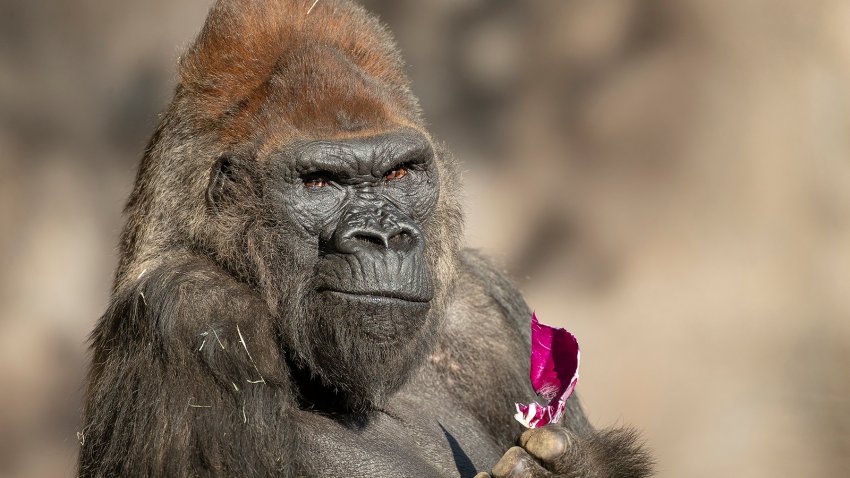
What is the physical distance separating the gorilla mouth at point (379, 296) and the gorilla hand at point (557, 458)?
0.72 m

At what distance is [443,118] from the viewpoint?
9094 mm

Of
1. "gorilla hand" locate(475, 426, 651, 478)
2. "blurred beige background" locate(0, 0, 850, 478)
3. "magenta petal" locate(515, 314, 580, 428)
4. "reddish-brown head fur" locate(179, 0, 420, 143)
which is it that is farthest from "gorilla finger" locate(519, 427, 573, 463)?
"blurred beige background" locate(0, 0, 850, 478)

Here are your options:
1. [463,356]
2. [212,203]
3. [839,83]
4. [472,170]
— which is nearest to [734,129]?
[839,83]

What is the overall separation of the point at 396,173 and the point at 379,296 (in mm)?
744

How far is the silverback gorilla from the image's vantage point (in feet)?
13.6

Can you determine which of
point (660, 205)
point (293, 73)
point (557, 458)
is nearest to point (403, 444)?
point (557, 458)

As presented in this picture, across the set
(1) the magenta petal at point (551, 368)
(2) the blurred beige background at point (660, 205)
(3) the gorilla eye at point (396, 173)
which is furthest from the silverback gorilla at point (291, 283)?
(2) the blurred beige background at point (660, 205)

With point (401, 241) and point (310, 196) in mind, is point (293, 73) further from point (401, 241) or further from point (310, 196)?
point (401, 241)

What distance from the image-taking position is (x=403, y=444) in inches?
192

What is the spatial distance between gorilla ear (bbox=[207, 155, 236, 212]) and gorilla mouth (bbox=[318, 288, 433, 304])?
646 mm

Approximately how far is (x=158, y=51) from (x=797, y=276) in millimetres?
5546

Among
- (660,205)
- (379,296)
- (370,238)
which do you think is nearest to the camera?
(379,296)

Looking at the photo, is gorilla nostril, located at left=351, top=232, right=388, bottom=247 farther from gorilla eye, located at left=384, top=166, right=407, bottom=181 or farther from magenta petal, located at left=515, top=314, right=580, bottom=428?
magenta petal, located at left=515, top=314, right=580, bottom=428

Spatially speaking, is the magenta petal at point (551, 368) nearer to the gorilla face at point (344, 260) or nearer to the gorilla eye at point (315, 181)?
the gorilla face at point (344, 260)
